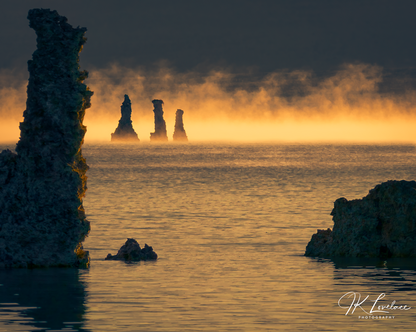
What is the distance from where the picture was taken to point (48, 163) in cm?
2834

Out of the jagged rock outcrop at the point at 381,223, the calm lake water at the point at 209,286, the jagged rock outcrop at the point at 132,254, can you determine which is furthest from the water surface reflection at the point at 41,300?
the jagged rock outcrop at the point at 381,223

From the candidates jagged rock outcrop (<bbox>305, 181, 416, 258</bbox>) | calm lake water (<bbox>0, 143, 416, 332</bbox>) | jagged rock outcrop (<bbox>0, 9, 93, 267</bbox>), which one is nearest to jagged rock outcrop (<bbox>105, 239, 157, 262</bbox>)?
calm lake water (<bbox>0, 143, 416, 332</bbox>)

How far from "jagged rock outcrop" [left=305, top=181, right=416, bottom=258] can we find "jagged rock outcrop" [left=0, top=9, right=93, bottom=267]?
10.3 meters

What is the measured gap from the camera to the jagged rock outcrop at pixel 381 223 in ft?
103

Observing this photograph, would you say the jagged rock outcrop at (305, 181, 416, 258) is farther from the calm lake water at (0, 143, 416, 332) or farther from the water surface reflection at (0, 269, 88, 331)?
the water surface reflection at (0, 269, 88, 331)

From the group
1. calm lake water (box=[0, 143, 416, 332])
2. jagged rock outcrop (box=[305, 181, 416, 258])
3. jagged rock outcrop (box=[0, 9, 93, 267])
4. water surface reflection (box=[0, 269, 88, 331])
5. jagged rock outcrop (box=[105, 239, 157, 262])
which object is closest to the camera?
water surface reflection (box=[0, 269, 88, 331])

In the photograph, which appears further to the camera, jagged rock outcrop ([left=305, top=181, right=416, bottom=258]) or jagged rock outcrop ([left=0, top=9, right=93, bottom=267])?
jagged rock outcrop ([left=305, top=181, right=416, bottom=258])

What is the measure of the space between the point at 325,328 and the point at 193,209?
37.3 m

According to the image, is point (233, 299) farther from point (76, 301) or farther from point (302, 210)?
point (302, 210)

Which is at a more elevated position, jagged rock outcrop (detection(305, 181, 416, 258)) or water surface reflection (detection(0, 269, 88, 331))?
jagged rock outcrop (detection(305, 181, 416, 258))

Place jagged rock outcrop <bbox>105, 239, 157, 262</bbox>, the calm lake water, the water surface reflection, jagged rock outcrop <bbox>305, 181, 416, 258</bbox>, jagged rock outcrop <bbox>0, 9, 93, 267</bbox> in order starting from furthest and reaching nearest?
jagged rock outcrop <bbox>105, 239, 157, 262</bbox>, jagged rock outcrop <bbox>305, 181, 416, 258</bbox>, jagged rock outcrop <bbox>0, 9, 93, 267</bbox>, the calm lake water, the water surface reflection

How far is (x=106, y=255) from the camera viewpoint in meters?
33.3

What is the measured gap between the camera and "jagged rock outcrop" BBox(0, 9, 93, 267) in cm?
2825

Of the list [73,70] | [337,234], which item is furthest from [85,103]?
[337,234]
